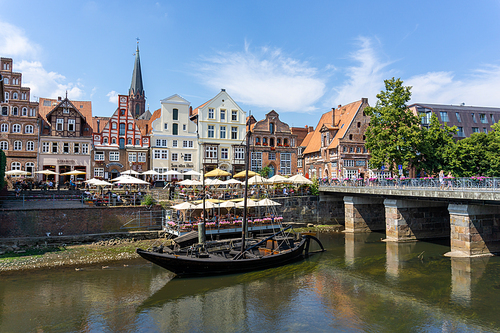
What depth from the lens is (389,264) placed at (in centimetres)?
2294

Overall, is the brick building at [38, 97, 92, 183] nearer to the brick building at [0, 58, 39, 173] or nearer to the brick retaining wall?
the brick building at [0, 58, 39, 173]

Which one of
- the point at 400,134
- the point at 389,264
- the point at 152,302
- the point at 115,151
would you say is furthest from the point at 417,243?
the point at 115,151

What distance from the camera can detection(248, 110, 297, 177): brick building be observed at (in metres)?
53.7

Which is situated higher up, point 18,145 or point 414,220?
point 18,145

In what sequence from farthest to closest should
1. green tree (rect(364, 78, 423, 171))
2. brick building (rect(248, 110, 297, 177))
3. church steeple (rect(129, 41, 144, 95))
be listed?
church steeple (rect(129, 41, 144, 95)), brick building (rect(248, 110, 297, 177)), green tree (rect(364, 78, 423, 171))

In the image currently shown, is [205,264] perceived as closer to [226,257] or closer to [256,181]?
[226,257]

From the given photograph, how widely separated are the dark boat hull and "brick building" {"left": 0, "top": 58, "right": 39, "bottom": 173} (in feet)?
107

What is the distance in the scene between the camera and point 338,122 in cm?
5838

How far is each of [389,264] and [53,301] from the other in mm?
19408

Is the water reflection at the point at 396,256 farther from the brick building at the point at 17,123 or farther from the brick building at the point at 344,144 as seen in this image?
the brick building at the point at 17,123

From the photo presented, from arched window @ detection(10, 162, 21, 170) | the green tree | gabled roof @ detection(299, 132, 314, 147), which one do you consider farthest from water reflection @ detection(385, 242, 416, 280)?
arched window @ detection(10, 162, 21, 170)

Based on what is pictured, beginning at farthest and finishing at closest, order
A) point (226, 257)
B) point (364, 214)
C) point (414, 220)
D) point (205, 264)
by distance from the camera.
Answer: point (364, 214), point (414, 220), point (226, 257), point (205, 264)

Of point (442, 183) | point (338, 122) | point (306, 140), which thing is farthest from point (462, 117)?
point (442, 183)

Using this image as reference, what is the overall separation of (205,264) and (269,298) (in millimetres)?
4430
